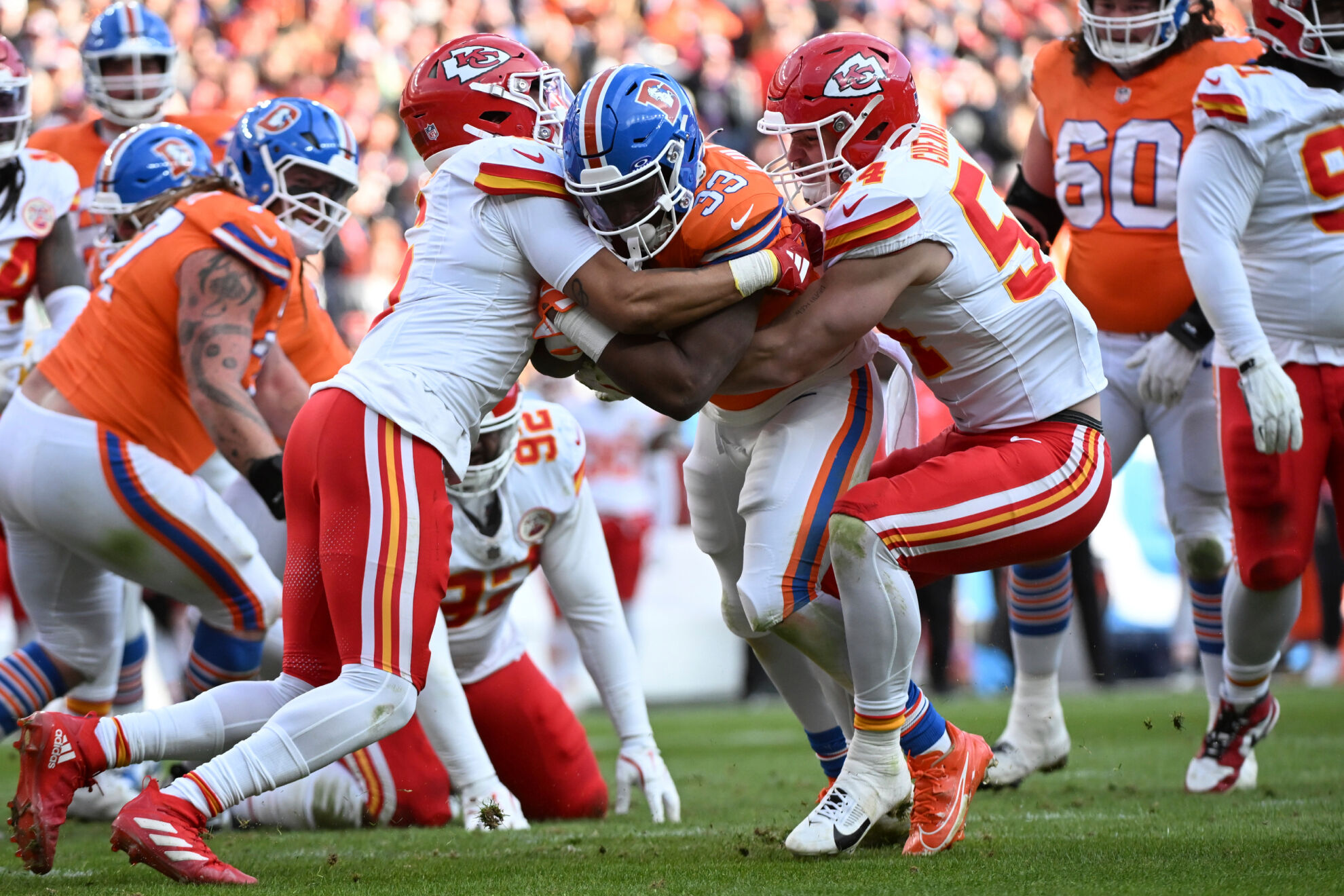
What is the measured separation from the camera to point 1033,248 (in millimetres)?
3621

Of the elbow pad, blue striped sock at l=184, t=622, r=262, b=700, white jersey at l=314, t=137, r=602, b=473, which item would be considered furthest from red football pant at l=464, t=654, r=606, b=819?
the elbow pad

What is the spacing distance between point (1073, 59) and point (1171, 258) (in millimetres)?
755

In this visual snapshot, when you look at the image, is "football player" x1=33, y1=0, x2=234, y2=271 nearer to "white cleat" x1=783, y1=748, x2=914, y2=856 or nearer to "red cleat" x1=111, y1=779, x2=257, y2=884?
"red cleat" x1=111, y1=779, x2=257, y2=884

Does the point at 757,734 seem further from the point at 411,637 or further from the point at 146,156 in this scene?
the point at 411,637

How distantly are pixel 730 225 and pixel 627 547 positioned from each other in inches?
249

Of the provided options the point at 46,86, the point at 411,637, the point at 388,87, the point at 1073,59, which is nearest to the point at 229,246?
the point at 411,637

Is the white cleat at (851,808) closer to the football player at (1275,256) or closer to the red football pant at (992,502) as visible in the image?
the red football pant at (992,502)

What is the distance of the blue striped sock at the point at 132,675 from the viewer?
5.27m

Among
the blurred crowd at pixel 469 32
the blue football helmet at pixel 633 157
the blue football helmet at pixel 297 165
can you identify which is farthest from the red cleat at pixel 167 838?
the blurred crowd at pixel 469 32

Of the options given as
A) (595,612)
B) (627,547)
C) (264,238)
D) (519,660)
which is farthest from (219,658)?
(627,547)

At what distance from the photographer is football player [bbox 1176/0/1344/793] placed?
4.11 m

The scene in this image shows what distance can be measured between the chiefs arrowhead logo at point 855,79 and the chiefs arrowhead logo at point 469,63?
31.5 inches

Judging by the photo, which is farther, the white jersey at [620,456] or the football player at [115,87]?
the white jersey at [620,456]

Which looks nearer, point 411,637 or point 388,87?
point 411,637
